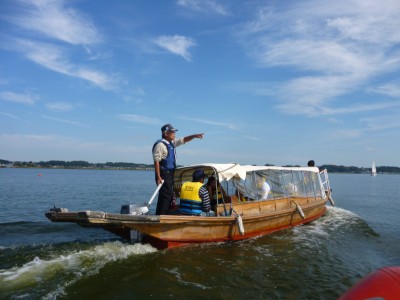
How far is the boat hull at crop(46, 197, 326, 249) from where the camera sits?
7.36 meters

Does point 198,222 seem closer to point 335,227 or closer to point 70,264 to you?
point 70,264

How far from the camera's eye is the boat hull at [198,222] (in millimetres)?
7363

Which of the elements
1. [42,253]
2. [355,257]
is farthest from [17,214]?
[355,257]

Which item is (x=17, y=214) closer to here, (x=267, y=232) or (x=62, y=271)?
(x=62, y=271)

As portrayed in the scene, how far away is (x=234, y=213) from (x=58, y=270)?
532cm

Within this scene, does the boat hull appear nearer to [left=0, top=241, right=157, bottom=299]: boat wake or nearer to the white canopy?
[left=0, top=241, right=157, bottom=299]: boat wake

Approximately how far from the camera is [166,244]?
8688mm

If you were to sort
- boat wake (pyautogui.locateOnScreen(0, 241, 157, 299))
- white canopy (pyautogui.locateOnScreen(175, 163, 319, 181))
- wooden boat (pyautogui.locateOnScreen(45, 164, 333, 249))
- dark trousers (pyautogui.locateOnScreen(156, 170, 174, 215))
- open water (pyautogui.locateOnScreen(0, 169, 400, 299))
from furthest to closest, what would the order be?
white canopy (pyautogui.locateOnScreen(175, 163, 319, 181)), dark trousers (pyautogui.locateOnScreen(156, 170, 174, 215)), wooden boat (pyautogui.locateOnScreen(45, 164, 333, 249)), open water (pyautogui.locateOnScreen(0, 169, 400, 299)), boat wake (pyautogui.locateOnScreen(0, 241, 157, 299))

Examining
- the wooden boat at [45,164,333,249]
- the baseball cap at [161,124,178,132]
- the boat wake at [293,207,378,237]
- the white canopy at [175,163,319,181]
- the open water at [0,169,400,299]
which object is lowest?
the boat wake at [293,207,378,237]

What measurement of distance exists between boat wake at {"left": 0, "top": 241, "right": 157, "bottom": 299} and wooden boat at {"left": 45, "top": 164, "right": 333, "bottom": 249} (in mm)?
585

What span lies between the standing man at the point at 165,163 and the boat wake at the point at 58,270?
4.26 feet

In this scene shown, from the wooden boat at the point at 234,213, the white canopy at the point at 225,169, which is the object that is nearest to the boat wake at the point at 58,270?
the wooden boat at the point at 234,213

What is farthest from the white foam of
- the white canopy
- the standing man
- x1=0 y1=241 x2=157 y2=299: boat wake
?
the white canopy

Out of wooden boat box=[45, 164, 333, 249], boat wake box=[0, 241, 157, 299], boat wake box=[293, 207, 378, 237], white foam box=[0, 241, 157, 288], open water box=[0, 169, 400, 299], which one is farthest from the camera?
boat wake box=[293, 207, 378, 237]
